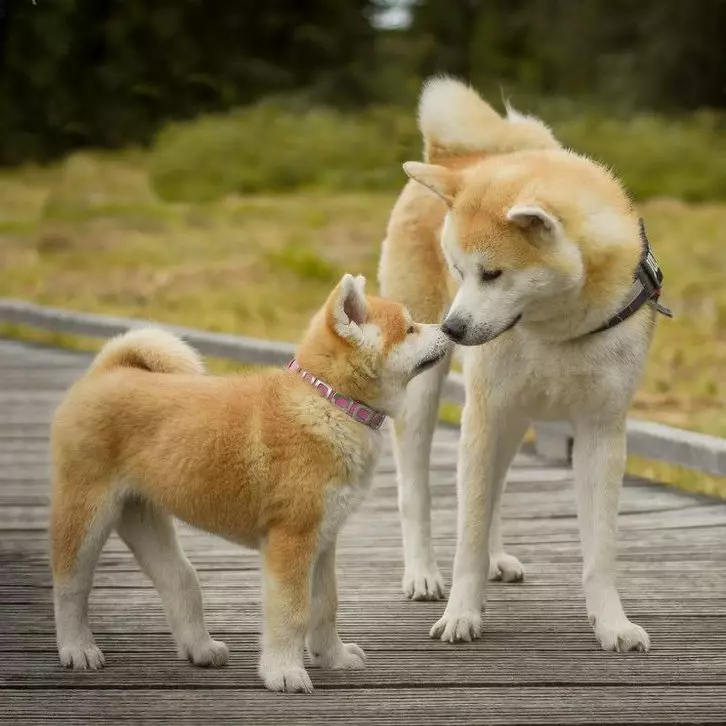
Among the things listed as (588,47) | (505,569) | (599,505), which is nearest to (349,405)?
(599,505)

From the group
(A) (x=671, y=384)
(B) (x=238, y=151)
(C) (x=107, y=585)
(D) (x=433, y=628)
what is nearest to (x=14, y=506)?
(C) (x=107, y=585)

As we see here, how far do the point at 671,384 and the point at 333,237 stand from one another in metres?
6.56

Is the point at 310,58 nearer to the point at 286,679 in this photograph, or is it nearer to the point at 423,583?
the point at 423,583

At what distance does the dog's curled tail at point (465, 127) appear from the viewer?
14.6 feet

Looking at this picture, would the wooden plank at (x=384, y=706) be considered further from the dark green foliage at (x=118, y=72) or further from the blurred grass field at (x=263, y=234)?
the dark green foliage at (x=118, y=72)

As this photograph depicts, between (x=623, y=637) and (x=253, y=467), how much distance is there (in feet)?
3.53

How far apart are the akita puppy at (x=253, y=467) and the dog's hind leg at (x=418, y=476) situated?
0.76 metres

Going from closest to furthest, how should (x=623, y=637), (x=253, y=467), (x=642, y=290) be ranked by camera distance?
(x=253, y=467)
(x=623, y=637)
(x=642, y=290)

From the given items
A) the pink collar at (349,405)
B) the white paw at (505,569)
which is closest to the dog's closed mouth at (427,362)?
the pink collar at (349,405)

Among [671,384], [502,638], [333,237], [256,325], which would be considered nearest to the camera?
[502,638]

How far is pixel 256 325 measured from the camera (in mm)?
10570

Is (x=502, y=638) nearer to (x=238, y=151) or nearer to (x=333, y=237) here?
(x=333, y=237)

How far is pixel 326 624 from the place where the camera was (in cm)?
340

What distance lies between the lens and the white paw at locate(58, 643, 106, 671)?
3.41 metres
